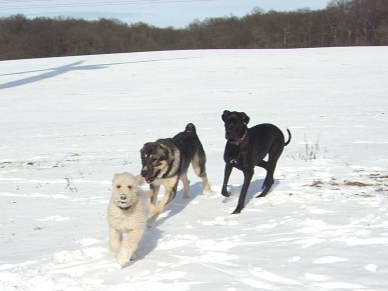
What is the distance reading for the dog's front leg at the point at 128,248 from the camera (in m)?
5.02

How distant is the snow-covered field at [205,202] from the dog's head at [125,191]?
0.59 meters

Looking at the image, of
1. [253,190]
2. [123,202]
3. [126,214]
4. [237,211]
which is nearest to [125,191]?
[123,202]

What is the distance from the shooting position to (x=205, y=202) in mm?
7727

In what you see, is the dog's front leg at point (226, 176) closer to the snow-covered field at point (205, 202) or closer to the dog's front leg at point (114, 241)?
the snow-covered field at point (205, 202)

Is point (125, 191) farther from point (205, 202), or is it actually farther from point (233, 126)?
point (205, 202)

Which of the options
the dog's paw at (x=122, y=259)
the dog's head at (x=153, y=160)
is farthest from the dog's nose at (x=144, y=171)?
the dog's paw at (x=122, y=259)

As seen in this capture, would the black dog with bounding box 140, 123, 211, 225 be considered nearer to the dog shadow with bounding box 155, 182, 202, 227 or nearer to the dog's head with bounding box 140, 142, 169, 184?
the dog's head with bounding box 140, 142, 169, 184

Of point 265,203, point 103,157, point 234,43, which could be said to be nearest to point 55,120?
point 103,157

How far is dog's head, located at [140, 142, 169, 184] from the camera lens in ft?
21.3

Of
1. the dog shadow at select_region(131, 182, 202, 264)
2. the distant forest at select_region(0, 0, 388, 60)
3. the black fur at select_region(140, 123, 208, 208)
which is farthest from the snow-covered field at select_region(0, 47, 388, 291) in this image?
the distant forest at select_region(0, 0, 388, 60)

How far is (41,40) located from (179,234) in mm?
65683

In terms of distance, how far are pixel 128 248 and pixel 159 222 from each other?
Result: 1.68 meters

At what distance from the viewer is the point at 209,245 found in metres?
5.60

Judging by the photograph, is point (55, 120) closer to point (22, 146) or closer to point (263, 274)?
point (22, 146)
